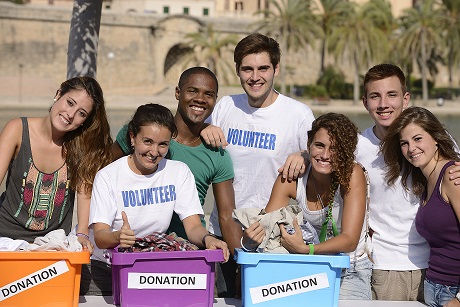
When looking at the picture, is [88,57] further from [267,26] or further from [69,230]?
[267,26]

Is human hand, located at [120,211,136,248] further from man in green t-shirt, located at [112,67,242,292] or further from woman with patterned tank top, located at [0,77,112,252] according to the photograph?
man in green t-shirt, located at [112,67,242,292]

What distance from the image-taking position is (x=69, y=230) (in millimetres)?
4211

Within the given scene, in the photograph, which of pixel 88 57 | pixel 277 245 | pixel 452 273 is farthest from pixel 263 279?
pixel 88 57

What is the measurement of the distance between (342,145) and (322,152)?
119 millimetres

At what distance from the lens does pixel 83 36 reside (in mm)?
7023

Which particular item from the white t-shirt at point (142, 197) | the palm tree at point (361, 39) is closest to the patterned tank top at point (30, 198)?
the white t-shirt at point (142, 197)

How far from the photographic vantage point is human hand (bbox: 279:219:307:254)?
3.48m

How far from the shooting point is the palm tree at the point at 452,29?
45.7 meters

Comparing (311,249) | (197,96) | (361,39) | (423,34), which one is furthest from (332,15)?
(311,249)

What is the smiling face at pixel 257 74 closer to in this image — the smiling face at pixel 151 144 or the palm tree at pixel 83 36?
the smiling face at pixel 151 144

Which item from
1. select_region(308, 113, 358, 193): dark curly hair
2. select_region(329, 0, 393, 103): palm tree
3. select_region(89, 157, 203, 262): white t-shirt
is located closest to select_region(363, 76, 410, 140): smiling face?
select_region(308, 113, 358, 193): dark curly hair

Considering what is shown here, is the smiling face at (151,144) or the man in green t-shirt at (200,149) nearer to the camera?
the smiling face at (151,144)

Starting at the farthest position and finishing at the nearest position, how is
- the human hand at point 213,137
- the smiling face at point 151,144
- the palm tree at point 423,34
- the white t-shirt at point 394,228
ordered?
the palm tree at point 423,34
the human hand at point 213,137
the white t-shirt at point 394,228
the smiling face at point 151,144

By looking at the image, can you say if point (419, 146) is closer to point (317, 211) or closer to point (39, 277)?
point (317, 211)
